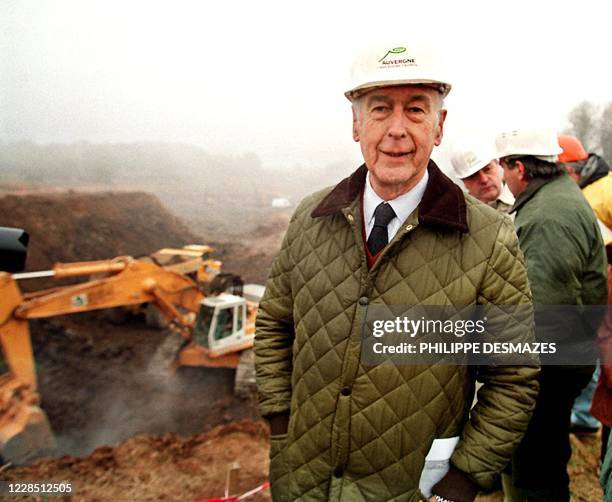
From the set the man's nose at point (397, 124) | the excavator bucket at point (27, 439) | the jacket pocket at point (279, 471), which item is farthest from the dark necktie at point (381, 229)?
the excavator bucket at point (27, 439)

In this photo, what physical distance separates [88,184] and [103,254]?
114 inches

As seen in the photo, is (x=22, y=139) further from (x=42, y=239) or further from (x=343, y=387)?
(x=343, y=387)

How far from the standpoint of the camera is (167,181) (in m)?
14.2

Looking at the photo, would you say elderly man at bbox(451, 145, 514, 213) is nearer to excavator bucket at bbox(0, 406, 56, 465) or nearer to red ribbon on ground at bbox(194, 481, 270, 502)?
red ribbon on ground at bbox(194, 481, 270, 502)

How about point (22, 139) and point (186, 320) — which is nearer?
point (186, 320)

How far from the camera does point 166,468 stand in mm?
4336

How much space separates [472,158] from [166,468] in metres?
3.95

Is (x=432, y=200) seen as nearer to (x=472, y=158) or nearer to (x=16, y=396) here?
(x=472, y=158)

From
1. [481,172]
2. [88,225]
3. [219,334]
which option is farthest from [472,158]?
[88,225]

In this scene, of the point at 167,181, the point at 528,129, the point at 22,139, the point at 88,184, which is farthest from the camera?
the point at 167,181

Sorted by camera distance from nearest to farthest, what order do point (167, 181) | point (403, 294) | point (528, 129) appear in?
1. point (403, 294)
2. point (528, 129)
3. point (167, 181)

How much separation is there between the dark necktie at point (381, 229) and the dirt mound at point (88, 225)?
374 inches

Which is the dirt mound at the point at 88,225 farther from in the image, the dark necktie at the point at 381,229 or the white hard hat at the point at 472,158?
the dark necktie at the point at 381,229

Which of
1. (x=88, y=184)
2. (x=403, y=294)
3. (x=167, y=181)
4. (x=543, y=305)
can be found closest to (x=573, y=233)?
(x=543, y=305)
